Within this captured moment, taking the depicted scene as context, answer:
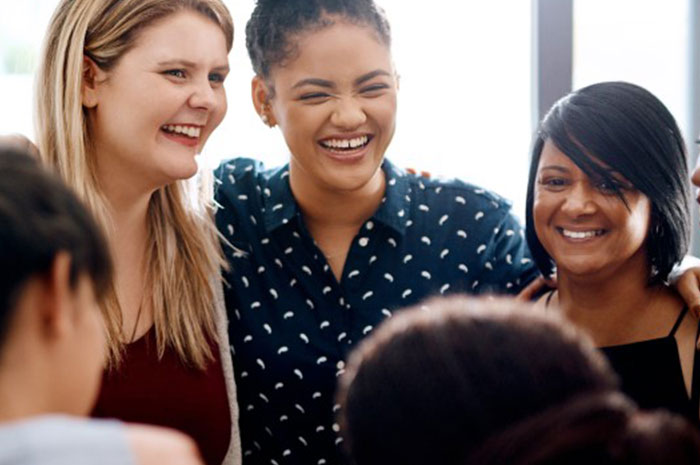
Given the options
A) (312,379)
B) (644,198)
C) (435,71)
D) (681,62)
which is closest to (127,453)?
(312,379)

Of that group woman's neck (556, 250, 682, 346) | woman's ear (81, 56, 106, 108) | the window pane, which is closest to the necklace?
woman's ear (81, 56, 106, 108)

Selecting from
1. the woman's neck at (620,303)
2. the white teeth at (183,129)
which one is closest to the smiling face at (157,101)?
the white teeth at (183,129)

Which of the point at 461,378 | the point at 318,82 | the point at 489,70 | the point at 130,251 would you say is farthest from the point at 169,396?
the point at 489,70

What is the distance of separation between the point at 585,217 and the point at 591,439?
90cm

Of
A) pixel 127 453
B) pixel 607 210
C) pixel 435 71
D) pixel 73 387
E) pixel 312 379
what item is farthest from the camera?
pixel 435 71

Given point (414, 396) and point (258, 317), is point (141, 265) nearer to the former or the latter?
point (258, 317)

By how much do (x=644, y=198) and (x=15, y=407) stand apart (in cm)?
119

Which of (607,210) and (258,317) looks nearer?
(607,210)

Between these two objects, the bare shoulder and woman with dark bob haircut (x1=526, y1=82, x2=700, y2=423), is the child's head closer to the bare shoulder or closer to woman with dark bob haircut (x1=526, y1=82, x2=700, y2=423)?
the bare shoulder

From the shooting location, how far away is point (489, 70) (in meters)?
2.55

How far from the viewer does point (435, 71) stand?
251 cm

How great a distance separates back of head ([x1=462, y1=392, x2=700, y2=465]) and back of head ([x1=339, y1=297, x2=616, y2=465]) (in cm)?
2

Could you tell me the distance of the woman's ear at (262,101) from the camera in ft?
6.11

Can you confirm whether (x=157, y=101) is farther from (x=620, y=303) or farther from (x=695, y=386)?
(x=695, y=386)
